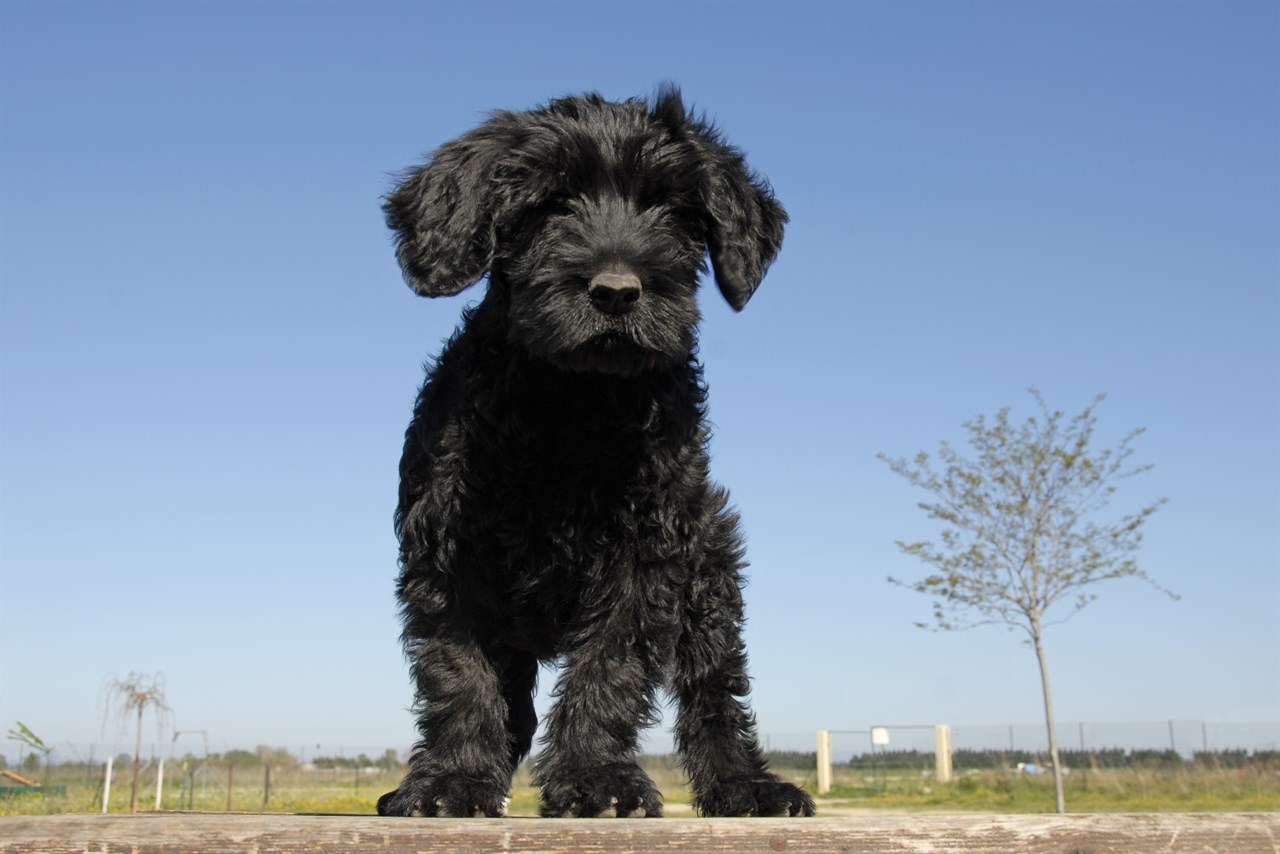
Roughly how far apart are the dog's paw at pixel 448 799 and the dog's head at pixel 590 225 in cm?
143

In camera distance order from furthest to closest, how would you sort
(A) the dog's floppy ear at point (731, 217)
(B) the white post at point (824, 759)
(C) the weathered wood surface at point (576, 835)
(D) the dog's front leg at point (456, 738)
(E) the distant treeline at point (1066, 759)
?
(B) the white post at point (824, 759) → (E) the distant treeline at point (1066, 759) → (A) the dog's floppy ear at point (731, 217) → (D) the dog's front leg at point (456, 738) → (C) the weathered wood surface at point (576, 835)

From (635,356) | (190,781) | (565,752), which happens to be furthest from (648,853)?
(190,781)

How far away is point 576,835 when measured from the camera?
2602 millimetres

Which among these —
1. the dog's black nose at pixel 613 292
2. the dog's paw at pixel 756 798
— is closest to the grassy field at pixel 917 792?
the dog's paw at pixel 756 798

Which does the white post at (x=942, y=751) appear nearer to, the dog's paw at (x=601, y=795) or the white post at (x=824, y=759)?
the white post at (x=824, y=759)

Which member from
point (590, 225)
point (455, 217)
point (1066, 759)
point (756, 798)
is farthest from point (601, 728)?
point (1066, 759)

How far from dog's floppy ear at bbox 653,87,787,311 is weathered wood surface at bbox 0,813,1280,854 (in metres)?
2.10

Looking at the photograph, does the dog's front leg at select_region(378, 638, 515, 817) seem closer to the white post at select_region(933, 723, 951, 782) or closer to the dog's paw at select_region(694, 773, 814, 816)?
the dog's paw at select_region(694, 773, 814, 816)

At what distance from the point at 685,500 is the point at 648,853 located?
1698mm

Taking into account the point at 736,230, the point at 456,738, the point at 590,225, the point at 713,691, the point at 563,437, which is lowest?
the point at 456,738

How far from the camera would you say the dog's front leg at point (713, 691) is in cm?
436

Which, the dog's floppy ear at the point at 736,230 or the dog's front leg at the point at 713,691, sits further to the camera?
the dog's front leg at the point at 713,691

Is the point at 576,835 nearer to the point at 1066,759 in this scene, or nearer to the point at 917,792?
the point at 917,792

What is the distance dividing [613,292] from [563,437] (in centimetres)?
64
